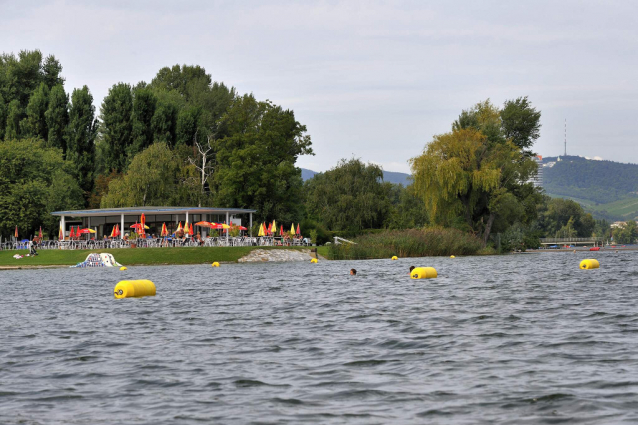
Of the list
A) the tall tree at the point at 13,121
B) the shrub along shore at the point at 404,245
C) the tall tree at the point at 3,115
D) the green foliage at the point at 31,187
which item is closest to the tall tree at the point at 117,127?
the green foliage at the point at 31,187

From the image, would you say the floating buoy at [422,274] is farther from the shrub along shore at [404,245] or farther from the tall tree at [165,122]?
the tall tree at [165,122]

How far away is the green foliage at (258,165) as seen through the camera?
71.3m

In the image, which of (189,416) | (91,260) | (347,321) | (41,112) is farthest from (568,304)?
(41,112)

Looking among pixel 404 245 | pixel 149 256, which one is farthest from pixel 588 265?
pixel 149 256

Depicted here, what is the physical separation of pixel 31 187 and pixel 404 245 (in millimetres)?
36175

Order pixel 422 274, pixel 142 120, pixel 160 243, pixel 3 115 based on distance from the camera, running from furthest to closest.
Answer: pixel 3 115, pixel 142 120, pixel 160 243, pixel 422 274

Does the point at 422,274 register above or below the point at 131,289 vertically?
above

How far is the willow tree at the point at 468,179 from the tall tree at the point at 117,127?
3476cm

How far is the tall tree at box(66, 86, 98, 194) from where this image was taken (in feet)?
260

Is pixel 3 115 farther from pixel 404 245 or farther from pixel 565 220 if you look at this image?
pixel 565 220

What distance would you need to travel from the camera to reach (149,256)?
53.9 meters

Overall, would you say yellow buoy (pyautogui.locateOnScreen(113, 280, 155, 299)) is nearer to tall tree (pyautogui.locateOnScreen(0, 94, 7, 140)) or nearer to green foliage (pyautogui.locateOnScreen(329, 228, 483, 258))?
green foliage (pyautogui.locateOnScreen(329, 228, 483, 258))

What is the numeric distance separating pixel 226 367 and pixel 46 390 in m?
2.72

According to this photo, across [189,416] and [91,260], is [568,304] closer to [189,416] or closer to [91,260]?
[189,416]
